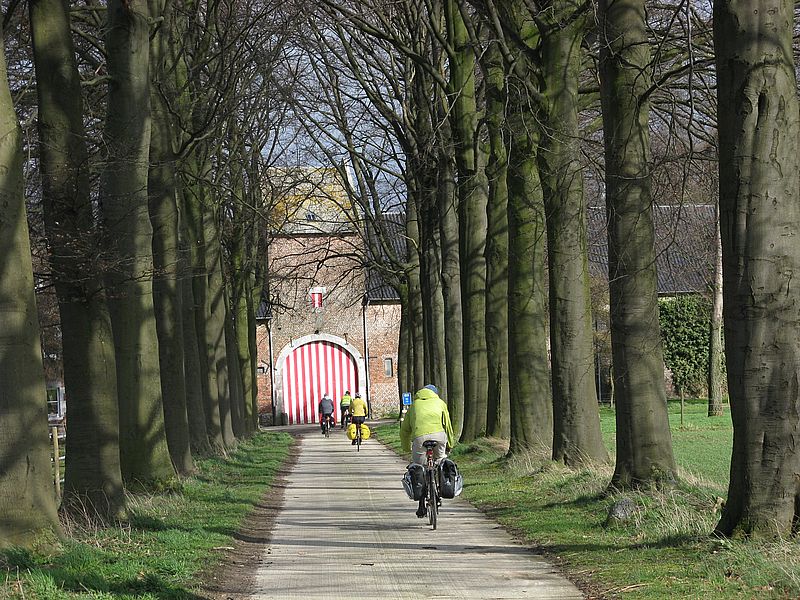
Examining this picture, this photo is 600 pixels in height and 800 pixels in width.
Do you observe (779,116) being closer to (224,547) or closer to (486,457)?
(224,547)

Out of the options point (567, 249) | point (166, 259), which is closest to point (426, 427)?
point (567, 249)

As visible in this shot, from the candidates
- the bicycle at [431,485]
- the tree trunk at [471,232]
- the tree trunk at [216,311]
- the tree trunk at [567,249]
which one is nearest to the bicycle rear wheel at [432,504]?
the bicycle at [431,485]

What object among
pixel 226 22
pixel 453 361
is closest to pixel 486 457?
pixel 453 361

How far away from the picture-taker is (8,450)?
1035 centimetres

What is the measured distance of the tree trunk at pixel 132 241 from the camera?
14719 millimetres

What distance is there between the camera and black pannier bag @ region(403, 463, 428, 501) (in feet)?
46.6

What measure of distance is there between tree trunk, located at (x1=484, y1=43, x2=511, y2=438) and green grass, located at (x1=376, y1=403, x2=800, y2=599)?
416cm

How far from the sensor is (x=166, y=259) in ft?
61.6

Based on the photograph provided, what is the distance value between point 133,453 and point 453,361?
1424 cm

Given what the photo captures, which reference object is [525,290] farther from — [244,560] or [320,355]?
[320,355]

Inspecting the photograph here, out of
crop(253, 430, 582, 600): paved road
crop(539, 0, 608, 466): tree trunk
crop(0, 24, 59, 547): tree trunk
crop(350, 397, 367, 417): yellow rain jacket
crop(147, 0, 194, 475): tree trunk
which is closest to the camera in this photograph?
crop(253, 430, 582, 600): paved road

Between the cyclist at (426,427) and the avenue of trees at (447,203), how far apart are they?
7.16 feet

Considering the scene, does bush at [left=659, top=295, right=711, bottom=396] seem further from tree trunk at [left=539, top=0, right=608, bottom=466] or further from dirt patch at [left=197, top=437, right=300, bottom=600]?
dirt patch at [left=197, top=437, right=300, bottom=600]

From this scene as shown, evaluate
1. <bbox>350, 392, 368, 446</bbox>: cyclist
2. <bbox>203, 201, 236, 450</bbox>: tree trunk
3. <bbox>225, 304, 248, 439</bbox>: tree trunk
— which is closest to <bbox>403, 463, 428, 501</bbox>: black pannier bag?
<bbox>203, 201, 236, 450</bbox>: tree trunk
